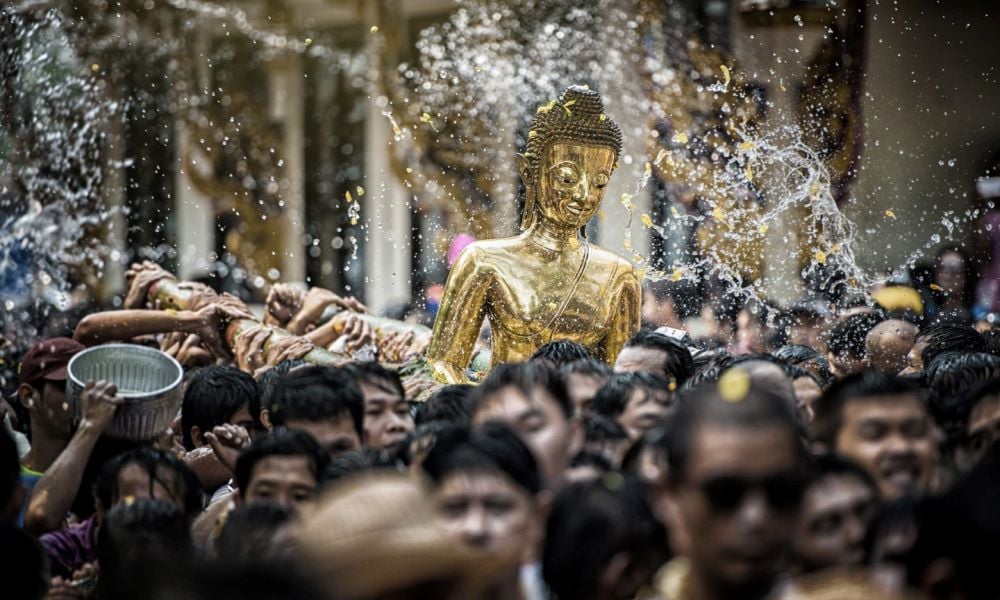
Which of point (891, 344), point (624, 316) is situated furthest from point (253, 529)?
point (891, 344)

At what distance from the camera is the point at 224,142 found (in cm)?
1429

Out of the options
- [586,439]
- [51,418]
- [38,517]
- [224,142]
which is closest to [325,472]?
[586,439]

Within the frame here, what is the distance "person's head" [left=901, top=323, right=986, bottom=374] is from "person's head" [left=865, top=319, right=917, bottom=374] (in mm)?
200

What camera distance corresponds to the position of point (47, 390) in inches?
179

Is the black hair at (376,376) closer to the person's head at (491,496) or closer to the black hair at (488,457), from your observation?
the black hair at (488,457)

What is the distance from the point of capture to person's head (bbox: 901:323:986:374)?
17.1ft

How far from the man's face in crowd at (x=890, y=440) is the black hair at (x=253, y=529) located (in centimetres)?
111

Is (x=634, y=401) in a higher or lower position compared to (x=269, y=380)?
higher

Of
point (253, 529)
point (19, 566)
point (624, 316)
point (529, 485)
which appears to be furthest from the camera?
point (624, 316)

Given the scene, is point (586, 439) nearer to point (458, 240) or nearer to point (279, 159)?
point (458, 240)

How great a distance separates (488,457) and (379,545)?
2.13 ft

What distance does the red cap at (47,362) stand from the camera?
4562 millimetres

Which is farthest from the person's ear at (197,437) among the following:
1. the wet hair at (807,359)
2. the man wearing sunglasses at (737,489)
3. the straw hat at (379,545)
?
the straw hat at (379,545)

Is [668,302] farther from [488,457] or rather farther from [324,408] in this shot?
[488,457]
